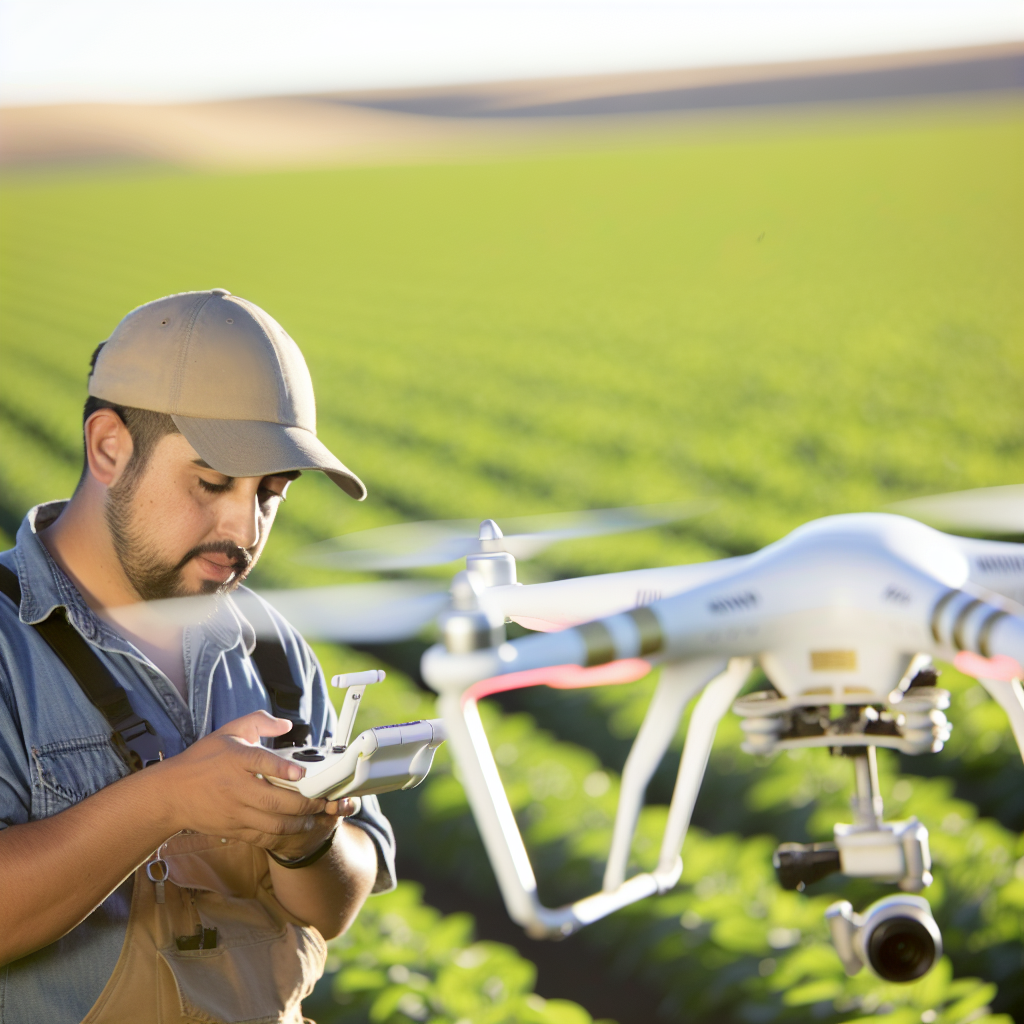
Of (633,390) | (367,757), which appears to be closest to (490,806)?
(367,757)

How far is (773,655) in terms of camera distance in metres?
0.84

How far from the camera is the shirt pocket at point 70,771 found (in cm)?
130

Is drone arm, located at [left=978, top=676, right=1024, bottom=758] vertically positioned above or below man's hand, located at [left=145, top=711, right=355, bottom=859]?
above

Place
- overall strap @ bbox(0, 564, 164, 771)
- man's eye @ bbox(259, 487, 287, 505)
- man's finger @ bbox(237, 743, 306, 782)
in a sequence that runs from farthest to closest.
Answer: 1. man's eye @ bbox(259, 487, 287, 505)
2. overall strap @ bbox(0, 564, 164, 771)
3. man's finger @ bbox(237, 743, 306, 782)

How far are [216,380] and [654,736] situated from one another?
0.80 meters

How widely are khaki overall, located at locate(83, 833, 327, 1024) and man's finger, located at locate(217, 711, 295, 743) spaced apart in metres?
0.27

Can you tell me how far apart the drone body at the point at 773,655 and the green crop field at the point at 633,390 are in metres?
1.90

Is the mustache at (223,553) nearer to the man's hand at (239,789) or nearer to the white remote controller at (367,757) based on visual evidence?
the man's hand at (239,789)

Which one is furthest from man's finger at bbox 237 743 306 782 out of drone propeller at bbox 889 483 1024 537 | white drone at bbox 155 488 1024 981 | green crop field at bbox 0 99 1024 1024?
green crop field at bbox 0 99 1024 1024

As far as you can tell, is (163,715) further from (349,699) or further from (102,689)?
(349,699)

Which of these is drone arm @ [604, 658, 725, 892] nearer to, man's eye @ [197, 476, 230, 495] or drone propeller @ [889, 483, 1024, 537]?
drone propeller @ [889, 483, 1024, 537]

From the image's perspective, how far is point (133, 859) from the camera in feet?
4.05

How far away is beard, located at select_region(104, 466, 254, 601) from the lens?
1415 mm

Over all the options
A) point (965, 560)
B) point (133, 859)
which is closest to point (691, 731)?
point (965, 560)
